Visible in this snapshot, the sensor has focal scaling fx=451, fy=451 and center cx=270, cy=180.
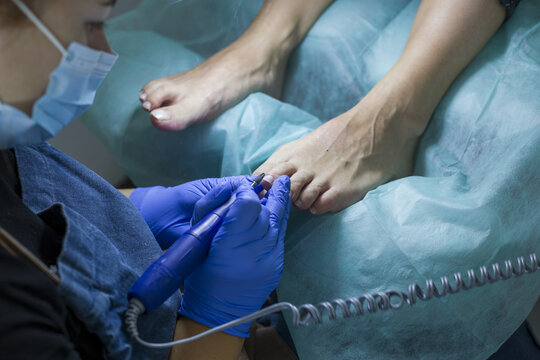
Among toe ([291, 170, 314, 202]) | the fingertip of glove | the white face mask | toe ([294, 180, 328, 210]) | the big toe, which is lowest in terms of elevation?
toe ([294, 180, 328, 210])

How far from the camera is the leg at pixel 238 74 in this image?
3.16 ft

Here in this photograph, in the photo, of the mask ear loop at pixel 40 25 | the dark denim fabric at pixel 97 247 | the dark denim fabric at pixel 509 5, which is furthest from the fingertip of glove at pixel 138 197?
the dark denim fabric at pixel 509 5

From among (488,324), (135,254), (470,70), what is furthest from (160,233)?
(470,70)

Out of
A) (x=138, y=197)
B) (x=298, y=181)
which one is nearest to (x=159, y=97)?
(x=138, y=197)

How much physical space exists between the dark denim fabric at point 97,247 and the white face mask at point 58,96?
0.32ft

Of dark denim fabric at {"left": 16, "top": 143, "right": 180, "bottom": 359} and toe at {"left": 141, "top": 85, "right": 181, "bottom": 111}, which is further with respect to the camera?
toe at {"left": 141, "top": 85, "right": 181, "bottom": 111}

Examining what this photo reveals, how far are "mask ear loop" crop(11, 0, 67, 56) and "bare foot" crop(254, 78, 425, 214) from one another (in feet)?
1.46

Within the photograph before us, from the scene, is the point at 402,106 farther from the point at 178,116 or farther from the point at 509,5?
the point at 178,116

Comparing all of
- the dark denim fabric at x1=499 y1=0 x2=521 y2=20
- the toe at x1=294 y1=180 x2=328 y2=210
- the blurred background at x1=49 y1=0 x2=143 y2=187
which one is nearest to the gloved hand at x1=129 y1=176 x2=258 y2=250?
the toe at x1=294 y1=180 x2=328 y2=210

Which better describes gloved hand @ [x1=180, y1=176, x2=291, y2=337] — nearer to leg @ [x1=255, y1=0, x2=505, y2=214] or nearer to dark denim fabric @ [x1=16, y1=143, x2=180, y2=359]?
dark denim fabric @ [x1=16, y1=143, x2=180, y2=359]

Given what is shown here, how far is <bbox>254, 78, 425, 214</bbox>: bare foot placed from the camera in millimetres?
882

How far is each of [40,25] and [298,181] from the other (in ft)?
1.72

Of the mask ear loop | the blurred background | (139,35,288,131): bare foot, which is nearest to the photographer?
the mask ear loop

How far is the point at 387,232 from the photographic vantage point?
0.78 metres
